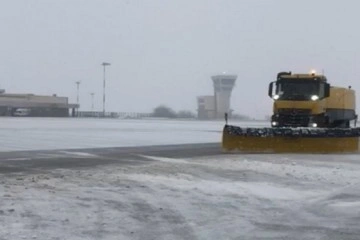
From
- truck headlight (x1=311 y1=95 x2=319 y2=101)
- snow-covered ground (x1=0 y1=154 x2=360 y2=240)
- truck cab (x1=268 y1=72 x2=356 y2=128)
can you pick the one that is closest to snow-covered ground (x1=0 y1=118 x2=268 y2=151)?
truck cab (x1=268 y1=72 x2=356 y2=128)

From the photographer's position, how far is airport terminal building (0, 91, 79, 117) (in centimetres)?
10925

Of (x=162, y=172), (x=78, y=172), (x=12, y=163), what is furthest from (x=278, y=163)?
(x=12, y=163)

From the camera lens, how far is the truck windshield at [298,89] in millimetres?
24688

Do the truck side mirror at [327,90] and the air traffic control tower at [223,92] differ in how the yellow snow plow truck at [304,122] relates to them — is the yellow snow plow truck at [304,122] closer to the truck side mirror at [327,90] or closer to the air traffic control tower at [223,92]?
the truck side mirror at [327,90]

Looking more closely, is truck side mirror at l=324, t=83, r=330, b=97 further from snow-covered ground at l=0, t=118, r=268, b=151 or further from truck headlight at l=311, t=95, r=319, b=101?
snow-covered ground at l=0, t=118, r=268, b=151

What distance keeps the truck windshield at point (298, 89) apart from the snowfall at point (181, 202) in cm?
930

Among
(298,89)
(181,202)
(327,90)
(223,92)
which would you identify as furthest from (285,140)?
(223,92)

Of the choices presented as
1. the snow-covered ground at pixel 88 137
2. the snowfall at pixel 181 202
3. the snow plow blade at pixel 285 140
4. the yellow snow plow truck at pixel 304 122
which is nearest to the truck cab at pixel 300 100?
the yellow snow plow truck at pixel 304 122

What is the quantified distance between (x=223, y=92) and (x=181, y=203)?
13015 cm

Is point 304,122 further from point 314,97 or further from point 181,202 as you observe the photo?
point 181,202

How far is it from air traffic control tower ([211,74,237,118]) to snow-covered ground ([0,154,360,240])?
123756 millimetres

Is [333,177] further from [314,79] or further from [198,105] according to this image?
[198,105]

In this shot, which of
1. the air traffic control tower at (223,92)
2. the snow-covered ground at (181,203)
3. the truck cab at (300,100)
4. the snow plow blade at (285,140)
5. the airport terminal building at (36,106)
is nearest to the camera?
the snow-covered ground at (181,203)

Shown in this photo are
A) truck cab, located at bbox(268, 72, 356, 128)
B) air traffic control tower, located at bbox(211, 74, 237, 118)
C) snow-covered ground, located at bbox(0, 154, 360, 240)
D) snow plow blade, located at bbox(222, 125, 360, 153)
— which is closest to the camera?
snow-covered ground, located at bbox(0, 154, 360, 240)
